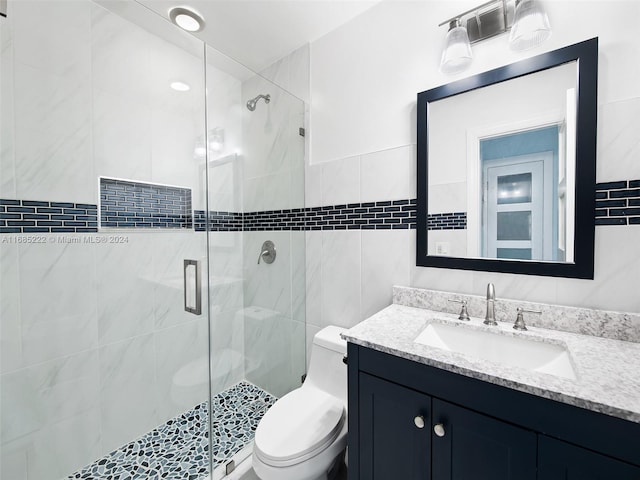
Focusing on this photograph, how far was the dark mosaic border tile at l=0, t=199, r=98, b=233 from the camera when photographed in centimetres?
117

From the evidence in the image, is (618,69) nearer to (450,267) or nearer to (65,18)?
(450,267)

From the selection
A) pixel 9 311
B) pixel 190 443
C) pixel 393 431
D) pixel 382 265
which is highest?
pixel 382 265

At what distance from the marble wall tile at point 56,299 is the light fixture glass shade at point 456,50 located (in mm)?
1918

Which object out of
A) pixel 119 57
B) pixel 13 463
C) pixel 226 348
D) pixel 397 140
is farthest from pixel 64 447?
pixel 397 140

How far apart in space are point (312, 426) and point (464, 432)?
0.65 meters

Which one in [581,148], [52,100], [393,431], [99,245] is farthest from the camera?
[99,245]

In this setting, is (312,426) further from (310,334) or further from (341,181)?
(341,181)

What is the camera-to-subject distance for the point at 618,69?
3.18 ft

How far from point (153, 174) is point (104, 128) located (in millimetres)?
301

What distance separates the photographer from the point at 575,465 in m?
0.64

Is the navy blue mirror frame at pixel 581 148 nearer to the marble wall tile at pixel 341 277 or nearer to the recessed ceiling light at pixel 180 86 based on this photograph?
the marble wall tile at pixel 341 277

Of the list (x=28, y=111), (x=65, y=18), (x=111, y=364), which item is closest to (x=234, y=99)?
(x=65, y=18)

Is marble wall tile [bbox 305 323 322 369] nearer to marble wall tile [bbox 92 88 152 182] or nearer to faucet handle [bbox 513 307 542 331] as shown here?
faucet handle [bbox 513 307 542 331]

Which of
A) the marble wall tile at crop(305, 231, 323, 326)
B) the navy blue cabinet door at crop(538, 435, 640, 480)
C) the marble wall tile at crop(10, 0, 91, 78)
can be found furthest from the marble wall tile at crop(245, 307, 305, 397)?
the marble wall tile at crop(10, 0, 91, 78)
